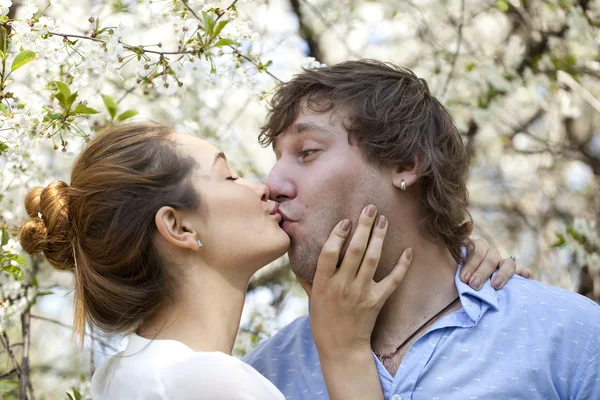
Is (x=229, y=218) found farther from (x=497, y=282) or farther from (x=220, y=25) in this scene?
(x=497, y=282)

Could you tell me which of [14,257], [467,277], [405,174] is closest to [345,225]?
[405,174]

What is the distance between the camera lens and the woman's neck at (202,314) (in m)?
1.92

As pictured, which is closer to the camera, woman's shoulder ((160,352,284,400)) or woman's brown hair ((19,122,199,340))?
woman's shoulder ((160,352,284,400))

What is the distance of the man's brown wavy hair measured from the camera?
2.35m

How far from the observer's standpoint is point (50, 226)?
2.10 m

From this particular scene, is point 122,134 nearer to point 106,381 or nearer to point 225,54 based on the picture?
point 225,54

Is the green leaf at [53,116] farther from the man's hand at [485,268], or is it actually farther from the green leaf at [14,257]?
the man's hand at [485,268]

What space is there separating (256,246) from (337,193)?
33 centimetres

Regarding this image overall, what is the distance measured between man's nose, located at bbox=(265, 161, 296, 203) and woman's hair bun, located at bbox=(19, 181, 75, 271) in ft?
1.94

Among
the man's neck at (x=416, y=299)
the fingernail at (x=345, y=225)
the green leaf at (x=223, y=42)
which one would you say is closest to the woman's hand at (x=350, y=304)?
the fingernail at (x=345, y=225)

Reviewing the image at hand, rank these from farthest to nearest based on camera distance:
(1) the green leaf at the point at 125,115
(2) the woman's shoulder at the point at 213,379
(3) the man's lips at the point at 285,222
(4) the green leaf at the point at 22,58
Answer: (1) the green leaf at the point at 125,115, (3) the man's lips at the point at 285,222, (4) the green leaf at the point at 22,58, (2) the woman's shoulder at the point at 213,379

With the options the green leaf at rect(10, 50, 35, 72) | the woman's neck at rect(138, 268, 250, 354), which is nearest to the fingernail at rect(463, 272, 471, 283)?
the woman's neck at rect(138, 268, 250, 354)

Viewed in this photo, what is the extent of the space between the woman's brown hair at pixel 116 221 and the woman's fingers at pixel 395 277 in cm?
58

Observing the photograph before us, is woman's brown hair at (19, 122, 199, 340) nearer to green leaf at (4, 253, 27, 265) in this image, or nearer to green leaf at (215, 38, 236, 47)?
green leaf at (4, 253, 27, 265)
